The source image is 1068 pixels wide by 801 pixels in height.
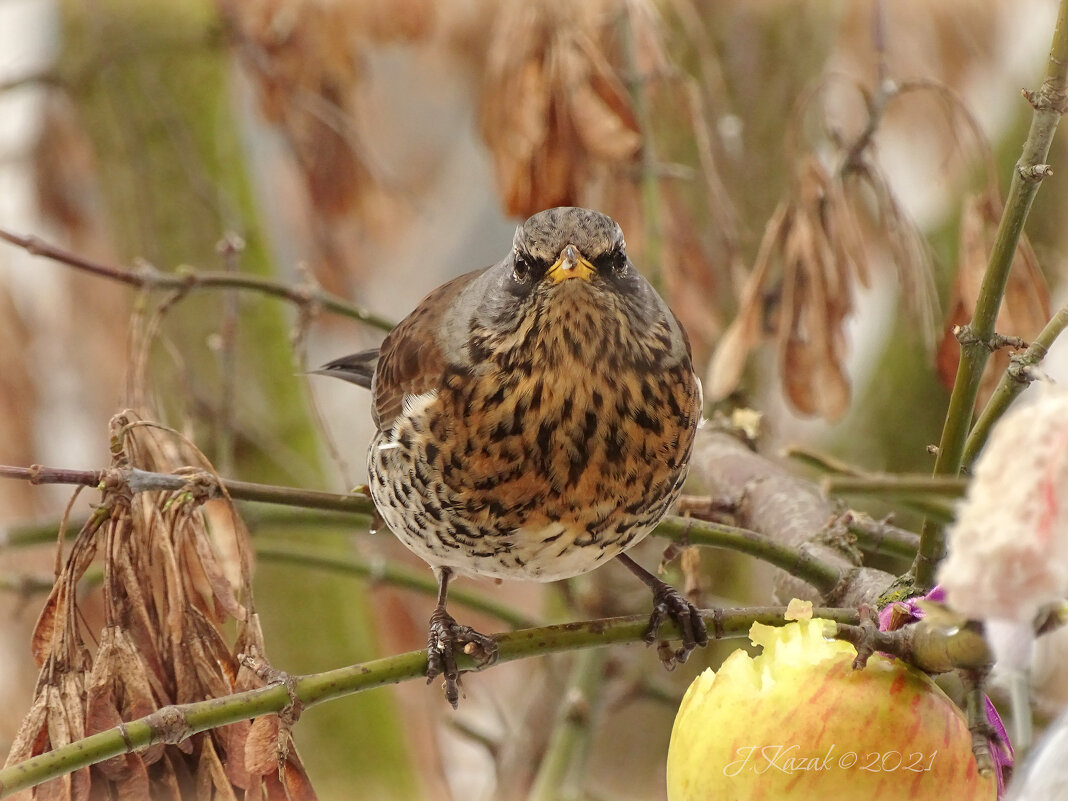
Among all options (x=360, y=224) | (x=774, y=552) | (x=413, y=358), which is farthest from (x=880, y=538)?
(x=360, y=224)

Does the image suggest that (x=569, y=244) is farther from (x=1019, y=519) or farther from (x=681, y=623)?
(x=1019, y=519)

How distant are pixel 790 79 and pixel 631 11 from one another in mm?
868

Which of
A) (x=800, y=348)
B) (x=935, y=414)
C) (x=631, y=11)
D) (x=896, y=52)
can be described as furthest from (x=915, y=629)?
(x=896, y=52)

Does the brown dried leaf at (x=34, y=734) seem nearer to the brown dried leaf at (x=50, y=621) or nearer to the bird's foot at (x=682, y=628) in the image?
the brown dried leaf at (x=50, y=621)

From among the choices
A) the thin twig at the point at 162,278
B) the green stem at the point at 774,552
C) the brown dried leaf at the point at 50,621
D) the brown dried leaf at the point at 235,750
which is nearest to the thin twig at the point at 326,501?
the green stem at the point at 774,552

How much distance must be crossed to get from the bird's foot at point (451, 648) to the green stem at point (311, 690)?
0.05m

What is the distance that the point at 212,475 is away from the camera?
119 cm

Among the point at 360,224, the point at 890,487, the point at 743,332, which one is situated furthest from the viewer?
the point at 360,224

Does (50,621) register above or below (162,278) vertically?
below

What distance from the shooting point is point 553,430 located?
4.50ft

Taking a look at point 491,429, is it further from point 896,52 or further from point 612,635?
point 896,52

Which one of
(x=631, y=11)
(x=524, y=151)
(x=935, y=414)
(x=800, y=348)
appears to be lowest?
(x=935, y=414)

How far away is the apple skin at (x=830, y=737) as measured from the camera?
1.04 m

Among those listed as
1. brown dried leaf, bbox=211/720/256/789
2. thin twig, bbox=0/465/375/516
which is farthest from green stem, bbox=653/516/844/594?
brown dried leaf, bbox=211/720/256/789
